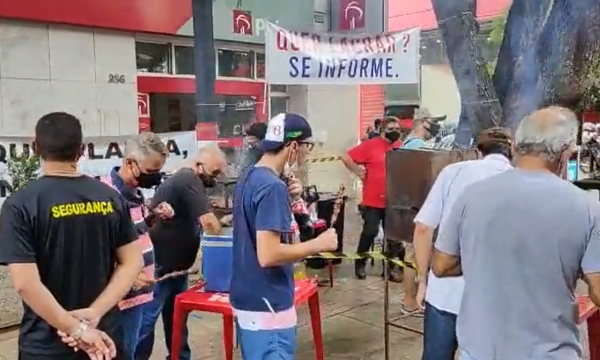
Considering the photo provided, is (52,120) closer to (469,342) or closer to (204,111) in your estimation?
(469,342)

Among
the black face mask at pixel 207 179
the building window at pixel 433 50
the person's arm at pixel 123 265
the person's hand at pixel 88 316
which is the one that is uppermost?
the building window at pixel 433 50

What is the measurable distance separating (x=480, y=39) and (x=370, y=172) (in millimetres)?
1808

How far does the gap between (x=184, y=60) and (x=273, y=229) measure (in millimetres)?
8203

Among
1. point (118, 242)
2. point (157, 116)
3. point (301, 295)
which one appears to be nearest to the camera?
point (118, 242)

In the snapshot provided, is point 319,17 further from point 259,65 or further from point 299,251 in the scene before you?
point 299,251

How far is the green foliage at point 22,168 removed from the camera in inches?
219

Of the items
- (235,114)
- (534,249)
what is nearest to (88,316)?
(534,249)

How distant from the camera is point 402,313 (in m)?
5.51

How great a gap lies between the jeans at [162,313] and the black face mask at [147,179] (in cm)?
69

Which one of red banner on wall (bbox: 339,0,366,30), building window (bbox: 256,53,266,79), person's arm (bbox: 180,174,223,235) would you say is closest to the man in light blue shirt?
person's arm (bbox: 180,174,223,235)

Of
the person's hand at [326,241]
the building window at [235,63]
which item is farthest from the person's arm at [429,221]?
the building window at [235,63]

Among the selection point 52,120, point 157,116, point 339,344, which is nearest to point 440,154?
point 339,344

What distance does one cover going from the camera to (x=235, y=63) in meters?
10.8

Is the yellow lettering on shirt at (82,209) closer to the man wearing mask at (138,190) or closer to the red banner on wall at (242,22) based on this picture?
the man wearing mask at (138,190)
